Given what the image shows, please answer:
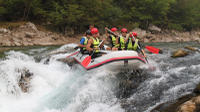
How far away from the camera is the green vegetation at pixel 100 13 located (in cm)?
2041

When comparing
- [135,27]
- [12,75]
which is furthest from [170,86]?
[135,27]

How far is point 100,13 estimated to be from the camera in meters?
24.1

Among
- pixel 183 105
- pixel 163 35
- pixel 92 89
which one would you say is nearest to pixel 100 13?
pixel 163 35

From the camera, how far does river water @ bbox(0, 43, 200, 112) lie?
3996 millimetres

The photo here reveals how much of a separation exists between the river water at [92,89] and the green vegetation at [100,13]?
15746 mm

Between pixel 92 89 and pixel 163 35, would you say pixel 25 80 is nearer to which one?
pixel 92 89

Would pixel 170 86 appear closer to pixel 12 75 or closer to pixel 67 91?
pixel 67 91

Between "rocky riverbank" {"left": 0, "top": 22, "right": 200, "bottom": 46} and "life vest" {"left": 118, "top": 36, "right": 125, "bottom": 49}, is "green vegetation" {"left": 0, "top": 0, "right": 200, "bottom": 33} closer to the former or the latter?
"rocky riverbank" {"left": 0, "top": 22, "right": 200, "bottom": 46}

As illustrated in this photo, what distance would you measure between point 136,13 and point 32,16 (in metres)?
15.5

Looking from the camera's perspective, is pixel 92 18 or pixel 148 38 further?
pixel 148 38

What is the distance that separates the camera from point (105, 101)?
422 cm

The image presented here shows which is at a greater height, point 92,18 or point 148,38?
point 92,18

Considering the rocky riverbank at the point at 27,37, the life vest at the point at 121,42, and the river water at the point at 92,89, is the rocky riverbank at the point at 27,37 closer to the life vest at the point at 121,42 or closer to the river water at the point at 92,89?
the river water at the point at 92,89

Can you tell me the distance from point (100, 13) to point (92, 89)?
2036cm
